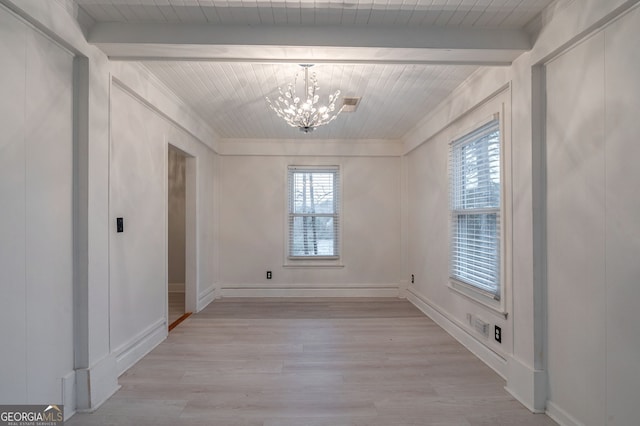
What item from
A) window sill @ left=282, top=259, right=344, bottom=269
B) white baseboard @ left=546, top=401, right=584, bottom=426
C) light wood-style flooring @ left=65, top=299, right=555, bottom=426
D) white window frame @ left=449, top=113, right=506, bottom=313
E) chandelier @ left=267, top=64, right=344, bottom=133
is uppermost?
→ chandelier @ left=267, top=64, right=344, bottom=133

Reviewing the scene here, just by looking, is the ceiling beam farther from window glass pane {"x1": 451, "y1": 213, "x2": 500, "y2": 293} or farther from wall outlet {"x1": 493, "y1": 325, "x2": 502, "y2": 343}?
wall outlet {"x1": 493, "y1": 325, "x2": 502, "y2": 343}

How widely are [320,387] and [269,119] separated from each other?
3.10 metres

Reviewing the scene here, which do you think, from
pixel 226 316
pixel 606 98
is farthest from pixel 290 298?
pixel 606 98

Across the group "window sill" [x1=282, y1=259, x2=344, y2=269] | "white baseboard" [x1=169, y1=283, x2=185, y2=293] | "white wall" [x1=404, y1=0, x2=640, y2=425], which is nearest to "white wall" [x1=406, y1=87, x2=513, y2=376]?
"white wall" [x1=404, y1=0, x2=640, y2=425]

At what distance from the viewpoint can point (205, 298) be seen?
4398 mm

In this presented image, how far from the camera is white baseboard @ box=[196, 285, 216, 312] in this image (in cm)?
419

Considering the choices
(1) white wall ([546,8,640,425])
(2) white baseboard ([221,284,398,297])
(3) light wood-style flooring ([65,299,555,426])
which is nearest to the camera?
(1) white wall ([546,8,640,425])

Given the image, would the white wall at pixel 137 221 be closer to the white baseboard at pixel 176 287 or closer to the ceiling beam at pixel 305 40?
the ceiling beam at pixel 305 40

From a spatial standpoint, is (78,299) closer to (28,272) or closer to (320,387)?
(28,272)

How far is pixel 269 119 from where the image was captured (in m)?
3.97

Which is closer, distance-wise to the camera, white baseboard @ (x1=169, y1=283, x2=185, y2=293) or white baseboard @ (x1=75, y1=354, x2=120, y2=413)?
Result: white baseboard @ (x1=75, y1=354, x2=120, y2=413)

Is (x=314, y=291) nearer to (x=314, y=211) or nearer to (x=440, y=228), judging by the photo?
(x=314, y=211)

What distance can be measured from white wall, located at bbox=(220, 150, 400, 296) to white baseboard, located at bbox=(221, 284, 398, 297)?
16mm

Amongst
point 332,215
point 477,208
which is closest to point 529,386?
point 477,208
